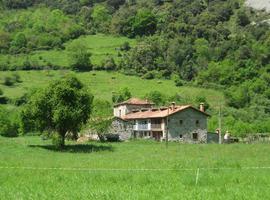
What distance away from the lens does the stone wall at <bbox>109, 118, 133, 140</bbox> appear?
3664 inches

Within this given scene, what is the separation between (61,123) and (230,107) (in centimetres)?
8217

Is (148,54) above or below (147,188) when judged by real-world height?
above

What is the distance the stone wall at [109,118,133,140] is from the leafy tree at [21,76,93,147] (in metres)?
27.8

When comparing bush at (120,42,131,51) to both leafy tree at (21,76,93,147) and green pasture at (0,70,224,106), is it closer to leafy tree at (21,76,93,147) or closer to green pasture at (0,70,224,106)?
green pasture at (0,70,224,106)

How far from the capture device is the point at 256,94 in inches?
5940

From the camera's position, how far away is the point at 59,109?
6156 centimetres

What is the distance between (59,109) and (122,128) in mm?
34758

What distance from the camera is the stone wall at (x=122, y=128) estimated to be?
93.1 meters

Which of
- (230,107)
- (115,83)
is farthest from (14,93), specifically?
(230,107)

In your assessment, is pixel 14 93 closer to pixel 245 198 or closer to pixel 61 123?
pixel 61 123

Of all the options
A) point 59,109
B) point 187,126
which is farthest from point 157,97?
point 59,109

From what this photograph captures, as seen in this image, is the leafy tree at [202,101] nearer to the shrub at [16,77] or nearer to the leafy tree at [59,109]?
the shrub at [16,77]

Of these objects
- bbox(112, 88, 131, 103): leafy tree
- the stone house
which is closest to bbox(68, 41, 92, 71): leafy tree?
bbox(112, 88, 131, 103): leafy tree

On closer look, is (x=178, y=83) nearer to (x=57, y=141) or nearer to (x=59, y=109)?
(x=59, y=109)
